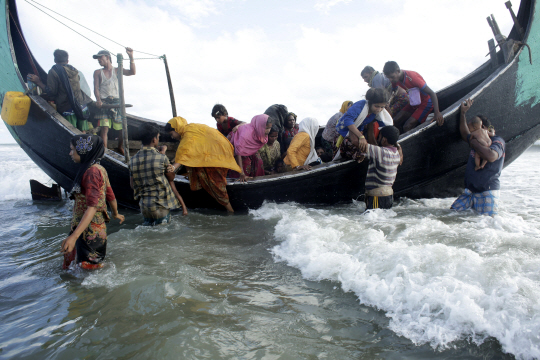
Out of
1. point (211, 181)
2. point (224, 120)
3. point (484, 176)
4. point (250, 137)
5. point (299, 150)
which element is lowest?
point (484, 176)

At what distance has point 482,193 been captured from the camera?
12.1 ft

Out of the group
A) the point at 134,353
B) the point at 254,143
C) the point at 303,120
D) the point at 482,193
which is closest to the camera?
the point at 134,353

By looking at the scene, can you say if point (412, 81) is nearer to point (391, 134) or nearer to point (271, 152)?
point (391, 134)

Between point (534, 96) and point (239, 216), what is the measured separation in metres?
4.34

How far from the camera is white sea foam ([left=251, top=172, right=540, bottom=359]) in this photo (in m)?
1.59

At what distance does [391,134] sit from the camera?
353 cm

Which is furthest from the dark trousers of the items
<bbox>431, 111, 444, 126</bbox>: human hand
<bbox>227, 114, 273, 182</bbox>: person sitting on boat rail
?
<bbox>227, 114, 273, 182</bbox>: person sitting on boat rail

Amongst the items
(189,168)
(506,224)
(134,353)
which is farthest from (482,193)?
(134,353)

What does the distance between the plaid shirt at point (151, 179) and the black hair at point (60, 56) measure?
295 cm

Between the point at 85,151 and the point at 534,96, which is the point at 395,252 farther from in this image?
the point at 534,96

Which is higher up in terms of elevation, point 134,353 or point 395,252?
point 395,252

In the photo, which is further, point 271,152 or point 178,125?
point 271,152

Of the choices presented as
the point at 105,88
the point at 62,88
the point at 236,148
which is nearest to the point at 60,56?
the point at 62,88

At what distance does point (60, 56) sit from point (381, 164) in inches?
193
